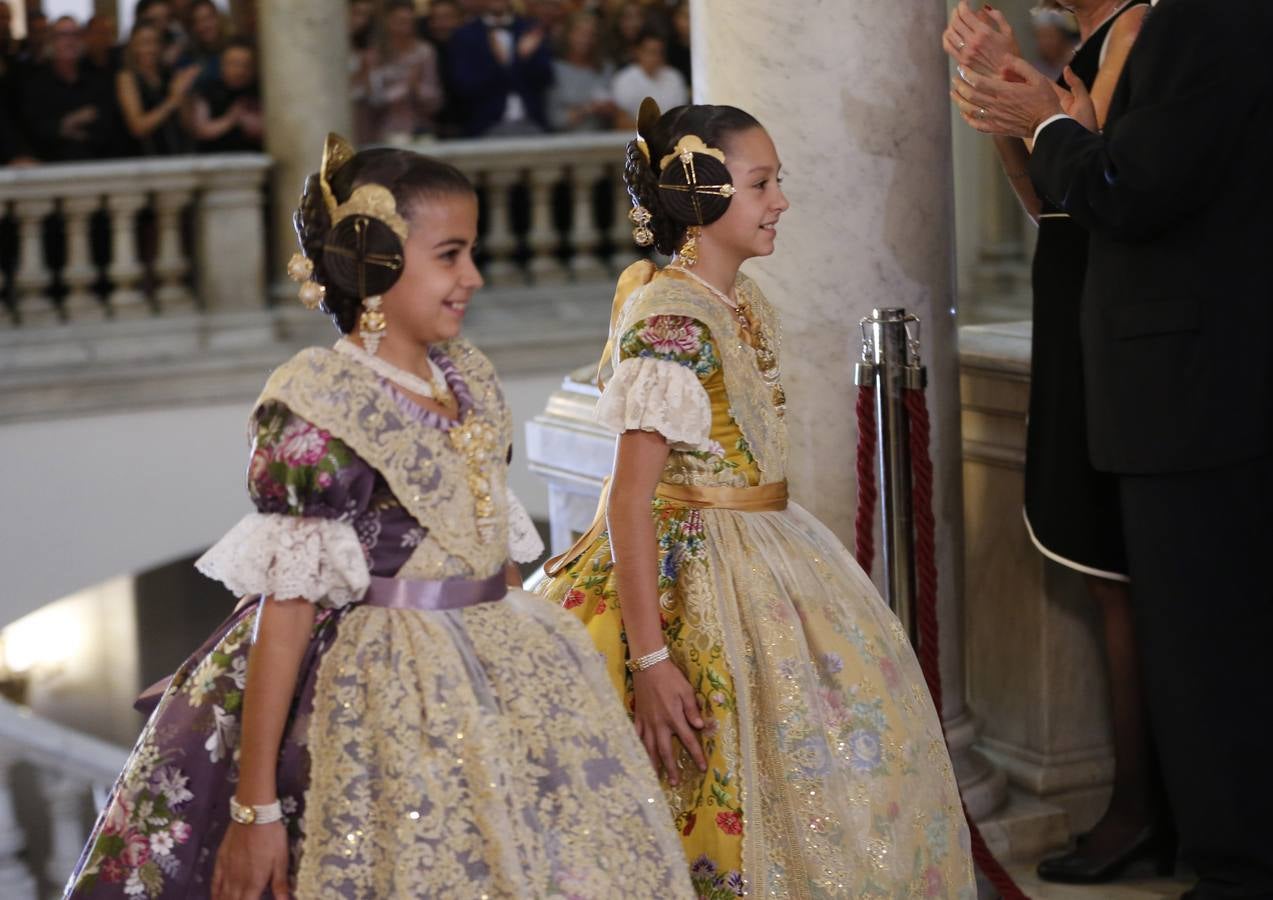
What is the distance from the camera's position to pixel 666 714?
9.52 ft

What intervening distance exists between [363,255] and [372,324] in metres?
0.09

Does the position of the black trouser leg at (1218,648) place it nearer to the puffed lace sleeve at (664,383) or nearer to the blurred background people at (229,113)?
the puffed lace sleeve at (664,383)

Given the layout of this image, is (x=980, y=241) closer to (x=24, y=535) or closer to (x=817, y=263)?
(x=24, y=535)

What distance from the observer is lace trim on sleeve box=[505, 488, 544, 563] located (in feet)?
8.66

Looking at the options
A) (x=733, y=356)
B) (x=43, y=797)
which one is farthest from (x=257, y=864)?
(x=43, y=797)

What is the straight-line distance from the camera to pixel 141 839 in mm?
2426

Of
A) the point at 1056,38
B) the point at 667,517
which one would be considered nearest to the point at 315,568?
the point at 667,517

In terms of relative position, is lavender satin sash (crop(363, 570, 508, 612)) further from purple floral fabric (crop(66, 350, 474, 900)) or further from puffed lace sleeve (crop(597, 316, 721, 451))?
puffed lace sleeve (crop(597, 316, 721, 451))

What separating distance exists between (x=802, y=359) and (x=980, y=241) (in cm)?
649

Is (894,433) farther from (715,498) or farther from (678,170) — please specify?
(678,170)

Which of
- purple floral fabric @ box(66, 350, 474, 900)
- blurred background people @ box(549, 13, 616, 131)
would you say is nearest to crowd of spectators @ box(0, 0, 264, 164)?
blurred background people @ box(549, 13, 616, 131)

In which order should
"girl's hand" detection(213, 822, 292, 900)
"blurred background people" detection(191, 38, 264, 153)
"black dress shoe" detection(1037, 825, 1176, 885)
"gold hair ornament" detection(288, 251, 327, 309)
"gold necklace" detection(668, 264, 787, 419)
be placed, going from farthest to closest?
"blurred background people" detection(191, 38, 264, 153) < "black dress shoe" detection(1037, 825, 1176, 885) < "gold necklace" detection(668, 264, 787, 419) < "gold hair ornament" detection(288, 251, 327, 309) < "girl's hand" detection(213, 822, 292, 900)

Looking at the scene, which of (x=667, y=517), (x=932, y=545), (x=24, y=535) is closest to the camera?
(x=667, y=517)

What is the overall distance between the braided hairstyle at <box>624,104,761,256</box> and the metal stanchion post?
0.50 metres
